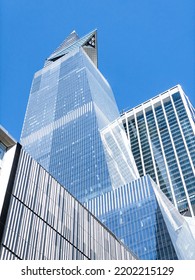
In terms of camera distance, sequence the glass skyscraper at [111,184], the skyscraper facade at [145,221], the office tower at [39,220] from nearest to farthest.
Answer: the office tower at [39,220]
the skyscraper facade at [145,221]
the glass skyscraper at [111,184]

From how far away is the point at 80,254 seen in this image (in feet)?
141

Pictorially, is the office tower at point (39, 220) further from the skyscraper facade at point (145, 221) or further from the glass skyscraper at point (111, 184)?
the glass skyscraper at point (111, 184)

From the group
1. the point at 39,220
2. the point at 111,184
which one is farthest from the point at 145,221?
the point at 39,220

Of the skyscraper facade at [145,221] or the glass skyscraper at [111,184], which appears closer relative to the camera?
the skyscraper facade at [145,221]

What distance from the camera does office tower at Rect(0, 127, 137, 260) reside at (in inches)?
1389

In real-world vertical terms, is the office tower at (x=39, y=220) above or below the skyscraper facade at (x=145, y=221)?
above

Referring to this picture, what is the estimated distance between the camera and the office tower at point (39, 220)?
35.3m

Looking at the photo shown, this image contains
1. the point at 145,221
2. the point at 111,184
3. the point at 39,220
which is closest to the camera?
the point at 39,220

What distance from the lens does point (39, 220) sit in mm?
39875

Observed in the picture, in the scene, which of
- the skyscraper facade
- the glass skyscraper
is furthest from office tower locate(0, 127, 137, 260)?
the glass skyscraper

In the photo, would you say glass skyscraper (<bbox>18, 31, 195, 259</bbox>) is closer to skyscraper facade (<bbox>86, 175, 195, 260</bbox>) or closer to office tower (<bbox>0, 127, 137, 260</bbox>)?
skyscraper facade (<bbox>86, 175, 195, 260</bbox>)

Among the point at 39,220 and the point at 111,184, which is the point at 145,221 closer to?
the point at 111,184

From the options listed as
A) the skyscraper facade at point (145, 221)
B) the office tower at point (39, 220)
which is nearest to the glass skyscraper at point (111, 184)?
the skyscraper facade at point (145, 221)
